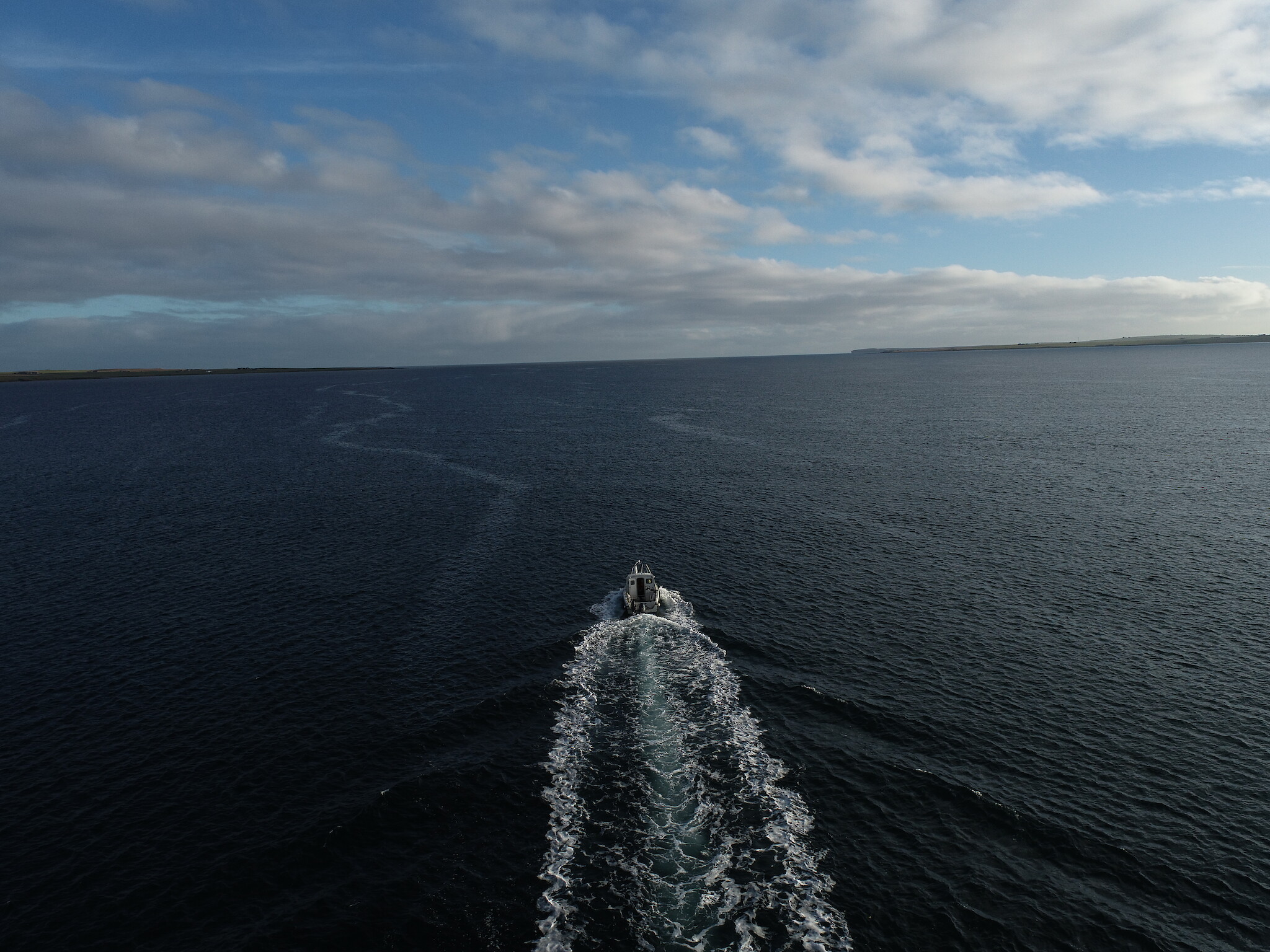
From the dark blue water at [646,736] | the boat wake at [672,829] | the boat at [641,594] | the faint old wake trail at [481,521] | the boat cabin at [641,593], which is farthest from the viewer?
the faint old wake trail at [481,521]

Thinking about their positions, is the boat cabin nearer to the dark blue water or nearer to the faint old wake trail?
the dark blue water

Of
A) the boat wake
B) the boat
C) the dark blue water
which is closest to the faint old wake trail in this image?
the dark blue water

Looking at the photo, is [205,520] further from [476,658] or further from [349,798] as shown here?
[349,798]

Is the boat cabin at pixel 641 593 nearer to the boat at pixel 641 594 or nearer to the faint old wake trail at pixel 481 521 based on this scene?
the boat at pixel 641 594

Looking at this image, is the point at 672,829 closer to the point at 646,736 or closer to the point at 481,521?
the point at 646,736

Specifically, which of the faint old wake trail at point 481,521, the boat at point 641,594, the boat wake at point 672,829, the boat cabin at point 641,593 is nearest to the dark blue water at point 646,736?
the boat wake at point 672,829

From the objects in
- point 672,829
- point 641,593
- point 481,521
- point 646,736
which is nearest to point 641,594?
point 641,593

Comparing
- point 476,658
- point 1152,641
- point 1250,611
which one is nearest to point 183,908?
point 476,658
